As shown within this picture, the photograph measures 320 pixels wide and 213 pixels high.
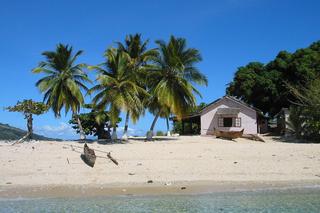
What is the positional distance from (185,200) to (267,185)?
435 cm

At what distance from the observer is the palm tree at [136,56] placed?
31953mm

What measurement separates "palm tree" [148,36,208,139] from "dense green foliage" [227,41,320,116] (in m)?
14.1

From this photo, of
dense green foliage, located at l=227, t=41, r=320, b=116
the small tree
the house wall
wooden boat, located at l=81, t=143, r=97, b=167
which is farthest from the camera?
dense green foliage, located at l=227, t=41, r=320, b=116

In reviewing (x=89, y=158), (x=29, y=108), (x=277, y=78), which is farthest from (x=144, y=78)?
(x=277, y=78)

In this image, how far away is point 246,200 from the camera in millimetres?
14539

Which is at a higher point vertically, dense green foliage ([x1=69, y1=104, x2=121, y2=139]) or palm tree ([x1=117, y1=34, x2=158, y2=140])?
palm tree ([x1=117, y1=34, x2=158, y2=140])

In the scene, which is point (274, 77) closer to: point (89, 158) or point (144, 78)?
point (144, 78)

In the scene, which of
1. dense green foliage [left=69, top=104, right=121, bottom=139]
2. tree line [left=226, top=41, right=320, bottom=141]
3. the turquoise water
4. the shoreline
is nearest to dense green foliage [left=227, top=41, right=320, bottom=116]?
tree line [left=226, top=41, right=320, bottom=141]

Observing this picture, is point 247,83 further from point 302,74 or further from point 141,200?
point 141,200

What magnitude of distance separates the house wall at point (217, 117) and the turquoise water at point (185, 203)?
26.4m

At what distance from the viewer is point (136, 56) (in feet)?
117

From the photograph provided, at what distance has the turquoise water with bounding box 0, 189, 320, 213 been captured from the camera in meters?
13.2

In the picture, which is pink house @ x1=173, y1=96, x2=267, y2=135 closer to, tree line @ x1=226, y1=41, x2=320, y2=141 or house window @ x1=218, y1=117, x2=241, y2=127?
house window @ x1=218, y1=117, x2=241, y2=127

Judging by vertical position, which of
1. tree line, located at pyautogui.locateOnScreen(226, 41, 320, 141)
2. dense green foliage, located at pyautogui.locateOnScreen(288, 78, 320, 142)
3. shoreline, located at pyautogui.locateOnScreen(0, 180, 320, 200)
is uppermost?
tree line, located at pyautogui.locateOnScreen(226, 41, 320, 141)
